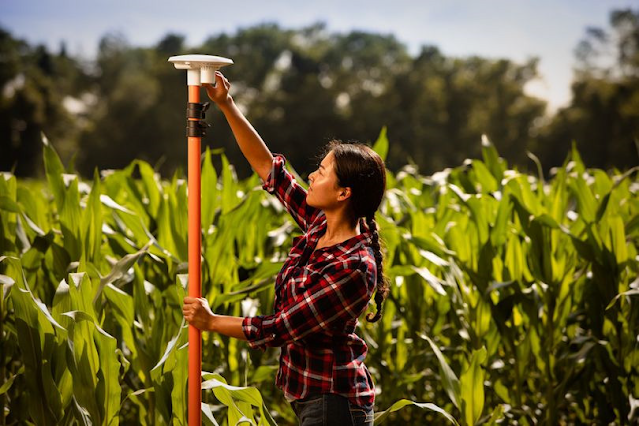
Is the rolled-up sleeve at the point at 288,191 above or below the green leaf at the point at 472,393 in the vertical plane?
above

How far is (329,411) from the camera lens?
1.64 m

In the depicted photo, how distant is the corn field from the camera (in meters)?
2.40

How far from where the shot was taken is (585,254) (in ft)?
8.87

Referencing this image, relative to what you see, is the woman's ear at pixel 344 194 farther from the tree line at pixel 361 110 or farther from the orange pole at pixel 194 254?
the tree line at pixel 361 110

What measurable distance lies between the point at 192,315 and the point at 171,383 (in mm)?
456

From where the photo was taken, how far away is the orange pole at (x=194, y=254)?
1.61m

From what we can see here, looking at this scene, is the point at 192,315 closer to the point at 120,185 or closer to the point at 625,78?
the point at 120,185

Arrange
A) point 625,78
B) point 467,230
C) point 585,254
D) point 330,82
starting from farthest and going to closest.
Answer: point 330,82 → point 625,78 → point 467,230 → point 585,254

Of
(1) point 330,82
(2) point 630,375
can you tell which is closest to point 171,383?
(2) point 630,375

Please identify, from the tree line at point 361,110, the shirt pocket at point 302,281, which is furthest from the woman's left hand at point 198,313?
the tree line at point 361,110

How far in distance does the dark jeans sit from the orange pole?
22 centimetres

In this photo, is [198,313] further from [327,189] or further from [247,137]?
[247,137]

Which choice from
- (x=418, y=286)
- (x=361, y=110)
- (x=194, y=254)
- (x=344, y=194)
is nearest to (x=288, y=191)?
(x=344, y=194)

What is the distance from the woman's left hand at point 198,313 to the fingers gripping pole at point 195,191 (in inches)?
0.8
